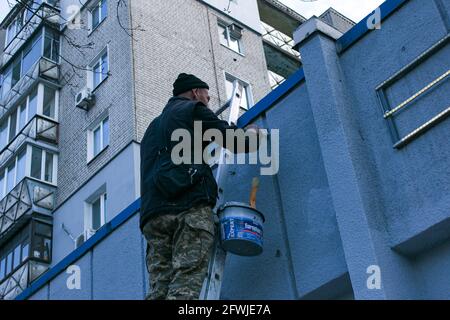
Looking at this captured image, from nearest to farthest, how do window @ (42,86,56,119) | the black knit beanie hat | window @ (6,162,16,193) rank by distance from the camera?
the black knit beanie hat < window @ (6,162,16,193) < window @ (42,86,56,119)

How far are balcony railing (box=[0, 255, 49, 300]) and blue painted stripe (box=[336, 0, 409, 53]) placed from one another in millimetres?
14508

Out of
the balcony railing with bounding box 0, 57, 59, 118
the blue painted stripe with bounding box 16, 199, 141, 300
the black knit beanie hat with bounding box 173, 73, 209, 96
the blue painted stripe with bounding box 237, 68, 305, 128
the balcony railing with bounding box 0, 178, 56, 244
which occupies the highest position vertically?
the balcony railing with bounding box 0, 57, 59, 118

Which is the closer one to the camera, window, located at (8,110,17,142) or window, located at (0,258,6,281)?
window, located at (0,258,6,281)

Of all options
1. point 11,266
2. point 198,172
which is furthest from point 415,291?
point 11,266

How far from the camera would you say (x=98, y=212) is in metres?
18.7

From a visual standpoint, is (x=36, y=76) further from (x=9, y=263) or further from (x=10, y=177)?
(x=9, y=263)

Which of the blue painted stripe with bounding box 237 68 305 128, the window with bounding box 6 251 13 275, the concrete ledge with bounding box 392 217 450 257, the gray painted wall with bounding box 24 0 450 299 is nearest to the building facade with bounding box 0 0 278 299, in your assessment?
the window with bounding box 6 251 13 275

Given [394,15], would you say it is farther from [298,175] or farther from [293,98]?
[298,175]

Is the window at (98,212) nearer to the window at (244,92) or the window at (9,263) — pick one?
the window at (9,263)

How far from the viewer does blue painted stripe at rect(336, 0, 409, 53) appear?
5.98 metres

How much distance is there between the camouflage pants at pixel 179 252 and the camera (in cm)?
488

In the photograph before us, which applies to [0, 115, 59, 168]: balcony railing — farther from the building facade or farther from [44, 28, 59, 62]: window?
[44, 28, 59, 62]: window

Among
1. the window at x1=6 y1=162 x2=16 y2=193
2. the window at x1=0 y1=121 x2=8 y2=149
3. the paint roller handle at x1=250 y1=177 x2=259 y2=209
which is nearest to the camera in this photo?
the paint roller handle at x1=250 y1=177 x2=259 y2=209

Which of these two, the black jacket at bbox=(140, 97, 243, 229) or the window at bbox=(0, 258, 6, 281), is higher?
the window at bbox=(0, 258, 6, 281)
